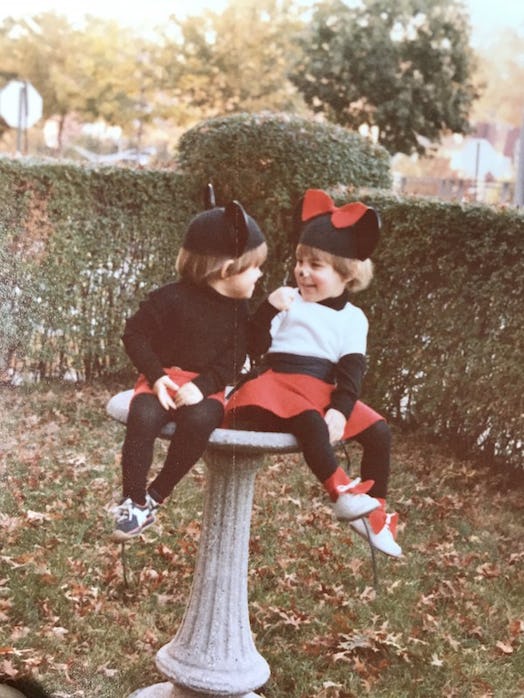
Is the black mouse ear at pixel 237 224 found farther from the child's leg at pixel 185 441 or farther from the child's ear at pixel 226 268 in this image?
the child's leg at pixel 185 441

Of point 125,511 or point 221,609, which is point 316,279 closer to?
point 125,511

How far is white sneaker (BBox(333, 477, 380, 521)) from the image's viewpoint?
9.95 feet

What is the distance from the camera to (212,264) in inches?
118

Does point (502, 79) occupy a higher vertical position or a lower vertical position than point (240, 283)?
higher

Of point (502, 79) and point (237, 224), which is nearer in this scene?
point (237, 224)

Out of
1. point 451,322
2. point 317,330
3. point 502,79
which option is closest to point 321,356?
point 317,330

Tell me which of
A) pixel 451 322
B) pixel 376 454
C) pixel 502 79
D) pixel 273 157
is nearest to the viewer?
pixel 376 454

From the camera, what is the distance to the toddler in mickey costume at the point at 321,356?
3002 millimetres

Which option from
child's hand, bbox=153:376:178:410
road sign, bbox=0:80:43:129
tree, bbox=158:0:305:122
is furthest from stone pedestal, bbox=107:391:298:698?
road sign, bbox=0:80:43:129

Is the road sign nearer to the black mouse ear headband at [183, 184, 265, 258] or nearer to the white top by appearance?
the black mouse ear headband at [183, 184, 265, 258]

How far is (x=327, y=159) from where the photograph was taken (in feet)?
12.0

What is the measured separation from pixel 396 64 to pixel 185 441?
3.96ft

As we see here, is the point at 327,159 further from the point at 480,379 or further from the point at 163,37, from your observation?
the point at 480,379

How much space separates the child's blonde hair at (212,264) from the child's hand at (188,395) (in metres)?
0.28
